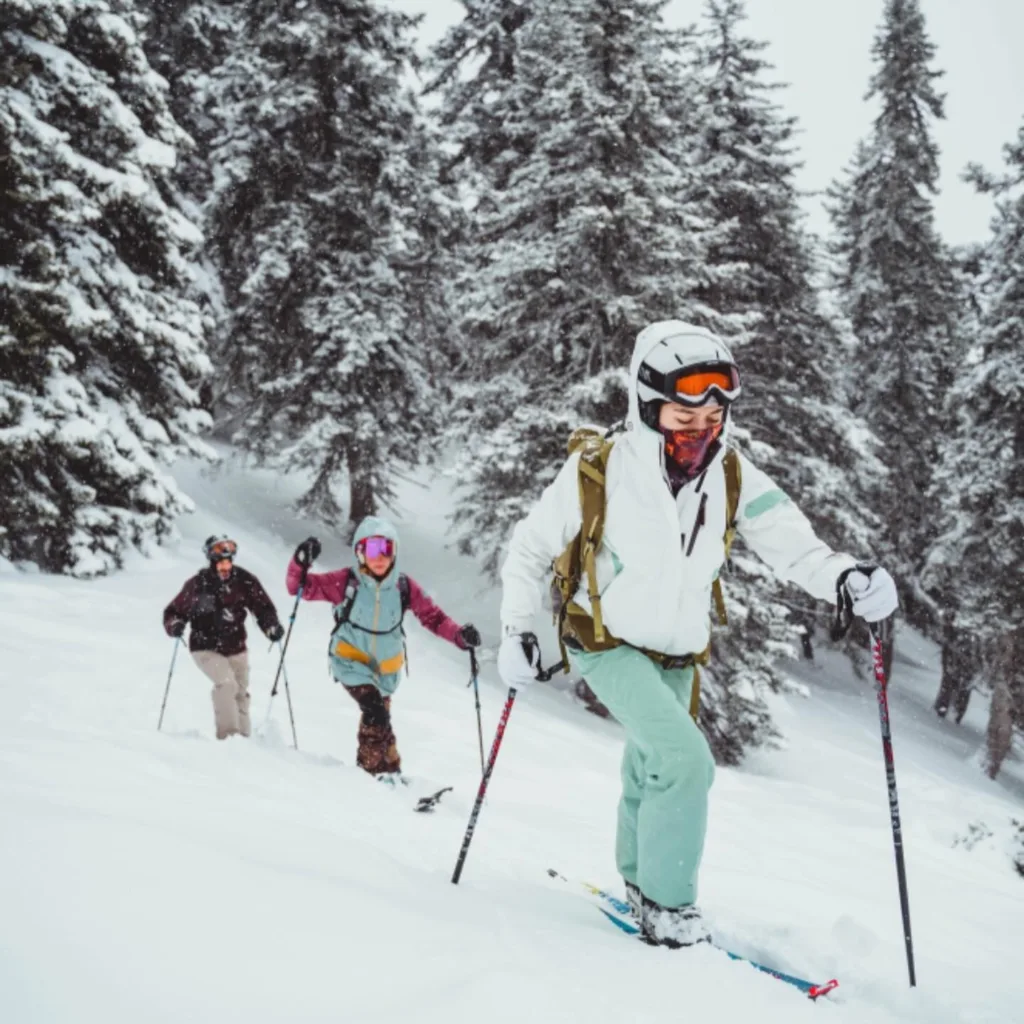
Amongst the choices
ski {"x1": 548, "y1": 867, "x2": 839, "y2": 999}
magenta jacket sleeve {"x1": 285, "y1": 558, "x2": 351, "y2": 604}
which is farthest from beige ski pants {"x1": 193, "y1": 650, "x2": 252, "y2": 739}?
ski {"x1": 548, "y1": 867, "x2": 839, "y2": 999}

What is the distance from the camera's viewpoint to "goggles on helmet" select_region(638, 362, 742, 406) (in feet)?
10.9

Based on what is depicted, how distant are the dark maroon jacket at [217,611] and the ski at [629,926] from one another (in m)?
4.07

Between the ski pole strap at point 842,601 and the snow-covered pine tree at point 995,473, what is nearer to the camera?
the ski pole strap at point 842,601

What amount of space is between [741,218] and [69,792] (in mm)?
16909

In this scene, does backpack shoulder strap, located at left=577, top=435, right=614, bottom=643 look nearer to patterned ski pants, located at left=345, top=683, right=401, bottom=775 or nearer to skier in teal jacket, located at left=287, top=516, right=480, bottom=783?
skier in teal jacket, located at left=287, top=516, right=480, bottom=783

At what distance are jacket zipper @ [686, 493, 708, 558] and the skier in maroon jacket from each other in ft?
15.6

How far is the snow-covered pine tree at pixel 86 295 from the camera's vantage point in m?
11.4

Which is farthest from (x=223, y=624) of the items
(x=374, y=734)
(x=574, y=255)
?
(x=574, y=255)

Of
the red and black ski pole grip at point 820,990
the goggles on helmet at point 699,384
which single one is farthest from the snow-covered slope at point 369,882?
the goggles on helmet at point 699,384

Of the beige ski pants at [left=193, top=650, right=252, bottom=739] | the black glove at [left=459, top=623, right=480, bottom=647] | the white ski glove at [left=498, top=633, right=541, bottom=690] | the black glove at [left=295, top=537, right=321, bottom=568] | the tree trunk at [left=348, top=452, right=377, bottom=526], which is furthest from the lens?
the tree trunk at [left=348, top=452, right=377, bottom=526]

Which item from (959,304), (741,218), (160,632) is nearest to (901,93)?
(959,304)

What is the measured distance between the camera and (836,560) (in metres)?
3.49

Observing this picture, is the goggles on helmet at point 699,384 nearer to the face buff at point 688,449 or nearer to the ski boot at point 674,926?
the face buff at point 688,449

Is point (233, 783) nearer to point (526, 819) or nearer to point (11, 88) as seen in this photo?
point (526, 819)
